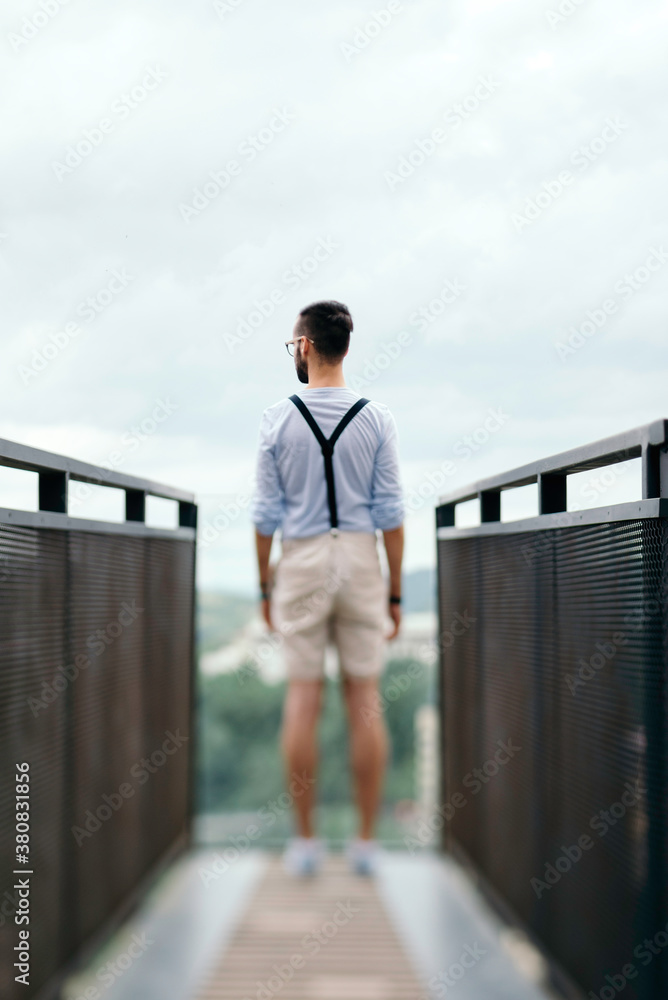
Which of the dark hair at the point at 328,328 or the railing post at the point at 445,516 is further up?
the dark hair at the point at 328,328

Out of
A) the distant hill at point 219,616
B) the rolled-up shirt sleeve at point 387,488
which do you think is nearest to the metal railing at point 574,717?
the rolled-up shirt sleeve at point 387,488

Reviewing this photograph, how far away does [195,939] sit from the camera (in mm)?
3855

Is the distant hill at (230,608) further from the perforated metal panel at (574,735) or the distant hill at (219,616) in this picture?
the perforated metal panel at (574,735)

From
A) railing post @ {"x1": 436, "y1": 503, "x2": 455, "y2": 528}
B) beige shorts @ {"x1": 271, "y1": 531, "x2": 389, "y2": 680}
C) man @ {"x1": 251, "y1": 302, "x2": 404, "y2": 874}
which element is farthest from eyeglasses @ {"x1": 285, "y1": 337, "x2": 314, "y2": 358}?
railing post @ {"x1": 436, "y1": 503, "x2": 455, "y2": 528}

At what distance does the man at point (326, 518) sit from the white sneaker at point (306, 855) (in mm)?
208

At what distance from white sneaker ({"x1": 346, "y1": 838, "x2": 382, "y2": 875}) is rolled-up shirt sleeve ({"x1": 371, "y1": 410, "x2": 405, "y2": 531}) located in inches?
44.5

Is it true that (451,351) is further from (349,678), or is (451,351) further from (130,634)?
(130,634)

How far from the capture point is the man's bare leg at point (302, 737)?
3213 mm

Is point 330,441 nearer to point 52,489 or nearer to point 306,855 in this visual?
point 52,489

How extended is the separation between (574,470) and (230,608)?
74.5 inches

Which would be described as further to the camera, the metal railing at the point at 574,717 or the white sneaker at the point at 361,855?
the white sneaker at the point at 361,855

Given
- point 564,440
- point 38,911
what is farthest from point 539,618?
point 38,911

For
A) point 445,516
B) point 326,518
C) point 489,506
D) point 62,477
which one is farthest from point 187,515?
point 326,518

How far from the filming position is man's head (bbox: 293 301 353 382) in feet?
10.1
